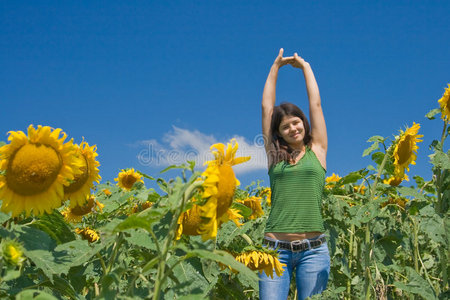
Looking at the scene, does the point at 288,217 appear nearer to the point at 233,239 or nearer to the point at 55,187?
the point at 233,239

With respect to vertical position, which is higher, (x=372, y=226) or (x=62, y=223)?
(x=372, y=226)

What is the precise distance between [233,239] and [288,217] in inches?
15.4

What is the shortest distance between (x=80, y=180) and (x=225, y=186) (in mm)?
956

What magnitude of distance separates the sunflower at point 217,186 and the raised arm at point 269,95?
190cm

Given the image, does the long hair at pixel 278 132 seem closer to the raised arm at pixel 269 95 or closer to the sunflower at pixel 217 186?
the raised arm at pixel 269 95

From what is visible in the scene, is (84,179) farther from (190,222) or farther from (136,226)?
(136,226)

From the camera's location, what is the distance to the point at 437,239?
111 inches

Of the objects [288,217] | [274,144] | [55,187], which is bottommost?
[55,187]

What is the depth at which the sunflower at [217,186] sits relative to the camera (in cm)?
127

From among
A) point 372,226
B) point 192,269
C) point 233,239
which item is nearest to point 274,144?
point 233,239

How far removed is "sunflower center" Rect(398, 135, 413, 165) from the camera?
351cm

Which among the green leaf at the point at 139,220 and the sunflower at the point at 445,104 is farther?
the sunflower at the point at 445,104

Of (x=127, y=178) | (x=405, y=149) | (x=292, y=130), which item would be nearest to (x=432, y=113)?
(x=405, y=149)

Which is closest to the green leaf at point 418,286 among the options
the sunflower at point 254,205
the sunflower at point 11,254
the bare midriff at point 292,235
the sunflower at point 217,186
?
the bare midriff at point 292,235
